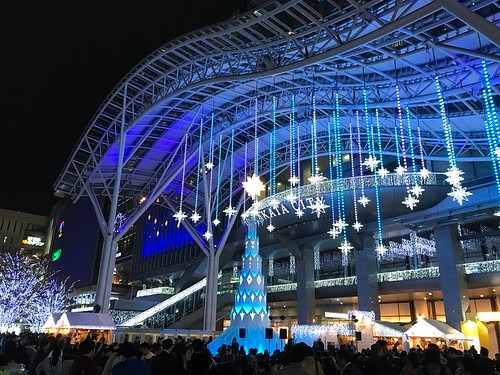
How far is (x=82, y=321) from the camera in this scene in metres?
23.9

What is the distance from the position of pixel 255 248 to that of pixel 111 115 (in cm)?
1550

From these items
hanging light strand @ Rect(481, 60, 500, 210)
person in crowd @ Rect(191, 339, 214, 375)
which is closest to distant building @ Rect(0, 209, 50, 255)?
hanging light strand @ Rect(481, 60, 500, 210)

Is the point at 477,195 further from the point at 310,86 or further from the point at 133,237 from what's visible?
the point at 133,237

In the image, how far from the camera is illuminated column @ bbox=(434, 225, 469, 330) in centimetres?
2683

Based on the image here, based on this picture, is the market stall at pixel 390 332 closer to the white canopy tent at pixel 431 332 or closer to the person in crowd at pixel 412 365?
the white canopy tent at pixel 431 332

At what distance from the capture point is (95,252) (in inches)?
2655

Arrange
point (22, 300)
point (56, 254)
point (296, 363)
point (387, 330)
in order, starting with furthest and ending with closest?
point (56, 254), point (22, 300), point (387, 330), point (296, 363)

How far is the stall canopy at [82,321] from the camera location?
2334 cm

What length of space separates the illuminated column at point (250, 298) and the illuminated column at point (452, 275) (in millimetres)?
13267

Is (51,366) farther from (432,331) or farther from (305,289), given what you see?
(305,289)

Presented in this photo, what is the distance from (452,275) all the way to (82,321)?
24363 millimetres

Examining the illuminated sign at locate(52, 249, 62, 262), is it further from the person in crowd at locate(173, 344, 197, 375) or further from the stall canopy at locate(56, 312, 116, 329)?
the person in crowd at locate(173, 344, 197, 375)

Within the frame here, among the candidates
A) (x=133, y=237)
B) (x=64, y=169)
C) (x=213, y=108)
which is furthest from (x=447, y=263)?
(x=133, y=237)

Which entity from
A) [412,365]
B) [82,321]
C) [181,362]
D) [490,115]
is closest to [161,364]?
[181,362]
